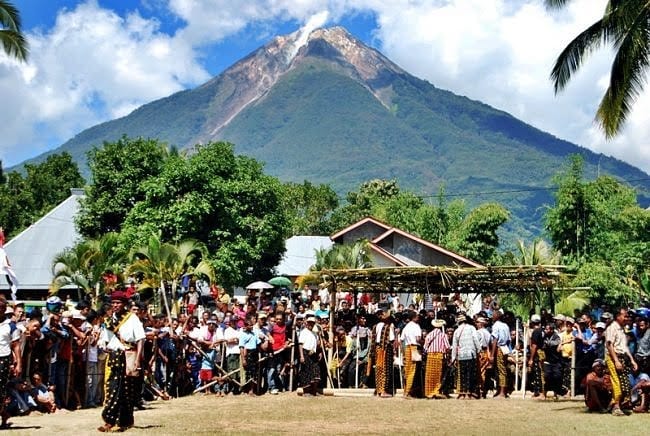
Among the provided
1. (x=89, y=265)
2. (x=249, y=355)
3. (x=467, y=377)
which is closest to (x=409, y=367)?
(x=467, y=377)

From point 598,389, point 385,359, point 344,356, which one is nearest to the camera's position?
point 598,389

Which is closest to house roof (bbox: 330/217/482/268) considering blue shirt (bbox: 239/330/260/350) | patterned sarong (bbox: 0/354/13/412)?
blue shirt (bbox: 239/330/260/350)

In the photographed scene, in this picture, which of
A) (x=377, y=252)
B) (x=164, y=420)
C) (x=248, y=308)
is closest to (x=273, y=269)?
(x=377, y=252)

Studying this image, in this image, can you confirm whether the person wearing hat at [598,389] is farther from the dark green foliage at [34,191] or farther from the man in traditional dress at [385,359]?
the dark green foliage at [34,191]

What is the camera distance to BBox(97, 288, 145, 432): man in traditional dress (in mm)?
12180

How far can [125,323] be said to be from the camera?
40.1 feet

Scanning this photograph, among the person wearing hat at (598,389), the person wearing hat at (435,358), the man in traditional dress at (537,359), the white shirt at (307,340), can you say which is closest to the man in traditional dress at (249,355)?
the white shirt at (307,340)

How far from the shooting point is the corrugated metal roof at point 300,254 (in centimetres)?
4992

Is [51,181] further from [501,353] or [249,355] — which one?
[501,353]

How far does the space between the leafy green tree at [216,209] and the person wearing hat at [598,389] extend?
72.2 feet

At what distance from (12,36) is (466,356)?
1363 centimetres

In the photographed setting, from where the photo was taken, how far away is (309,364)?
18.6 m

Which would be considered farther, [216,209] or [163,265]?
[216,209]

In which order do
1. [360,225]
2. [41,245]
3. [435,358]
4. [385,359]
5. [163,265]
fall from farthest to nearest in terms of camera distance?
[360,225]
[41,245]
[163,265]
[385,359]
[435,358]
